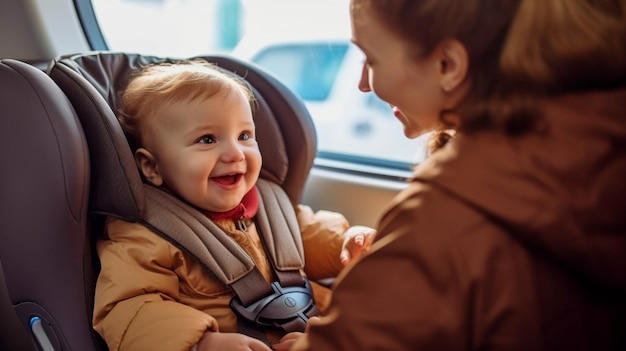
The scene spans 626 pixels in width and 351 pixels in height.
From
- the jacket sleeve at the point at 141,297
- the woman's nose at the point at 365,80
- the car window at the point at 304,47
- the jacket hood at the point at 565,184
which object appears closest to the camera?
the jacket hood at the point at 565,184

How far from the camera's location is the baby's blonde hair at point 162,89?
47.6 inches

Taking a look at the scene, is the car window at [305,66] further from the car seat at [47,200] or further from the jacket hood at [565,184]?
the jacket hood at [565,184]

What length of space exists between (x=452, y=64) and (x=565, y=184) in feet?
0.71

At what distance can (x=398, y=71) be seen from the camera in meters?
0.79

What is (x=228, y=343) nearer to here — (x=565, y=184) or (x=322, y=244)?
(x=322, y=244)

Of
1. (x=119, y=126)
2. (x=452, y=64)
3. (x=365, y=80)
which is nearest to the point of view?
(x=452, y=64)

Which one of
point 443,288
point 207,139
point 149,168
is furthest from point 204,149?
point 443,288

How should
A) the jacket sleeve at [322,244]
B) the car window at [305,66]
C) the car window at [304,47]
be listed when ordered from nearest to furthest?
1. the jacket sleeve at [322,244]
2. the car window at [304,47]
3. the car window at [305,66]

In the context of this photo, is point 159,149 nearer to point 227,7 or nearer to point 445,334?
point 445,334

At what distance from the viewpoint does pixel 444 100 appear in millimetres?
801

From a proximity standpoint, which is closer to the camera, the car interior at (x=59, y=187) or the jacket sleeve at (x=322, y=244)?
the car interior at (x=59, y=187)

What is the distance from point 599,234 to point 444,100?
0.27 meters

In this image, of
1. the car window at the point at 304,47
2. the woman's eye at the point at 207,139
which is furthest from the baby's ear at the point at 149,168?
the car window at the point at 304,47

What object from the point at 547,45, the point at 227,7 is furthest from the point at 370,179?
the point at 227,7
